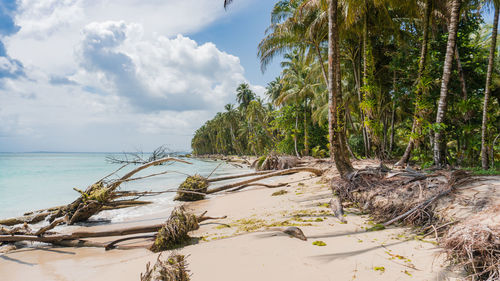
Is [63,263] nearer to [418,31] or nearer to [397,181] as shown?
[397,181]

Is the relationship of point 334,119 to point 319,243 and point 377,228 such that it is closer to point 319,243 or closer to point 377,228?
point 377,228

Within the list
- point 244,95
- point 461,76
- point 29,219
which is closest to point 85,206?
point 29,219

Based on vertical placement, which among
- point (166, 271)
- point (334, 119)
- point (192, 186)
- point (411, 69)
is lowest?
point (192, 186)

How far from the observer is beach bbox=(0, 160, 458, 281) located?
8.91 ft

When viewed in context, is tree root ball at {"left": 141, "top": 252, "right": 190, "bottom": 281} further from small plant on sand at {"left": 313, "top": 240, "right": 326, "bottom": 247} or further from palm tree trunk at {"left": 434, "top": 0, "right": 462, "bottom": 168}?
palm tree trunk at {"left": 434, "top": 0, "right": 462, "bottom": 168}

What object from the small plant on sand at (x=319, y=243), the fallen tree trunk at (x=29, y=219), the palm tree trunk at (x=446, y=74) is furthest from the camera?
the palm tree trunk at (x=446, y=74)

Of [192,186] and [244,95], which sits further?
[244,95]

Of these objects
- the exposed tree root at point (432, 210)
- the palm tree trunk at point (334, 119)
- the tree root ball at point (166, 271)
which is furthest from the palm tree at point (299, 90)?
the tree root ball at point (166, 271)

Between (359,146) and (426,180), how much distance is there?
15.2 meters

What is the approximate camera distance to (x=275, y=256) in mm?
3115

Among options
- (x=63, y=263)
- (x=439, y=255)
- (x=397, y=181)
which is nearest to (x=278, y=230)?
(x=439, y=255)

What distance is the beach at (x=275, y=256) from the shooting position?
2.72m

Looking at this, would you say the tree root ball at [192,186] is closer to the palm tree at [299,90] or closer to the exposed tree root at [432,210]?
the exposed tree root at [432,210]

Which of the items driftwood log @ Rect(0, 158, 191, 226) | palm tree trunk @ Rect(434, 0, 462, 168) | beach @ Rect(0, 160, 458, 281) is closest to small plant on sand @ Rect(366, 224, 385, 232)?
beach @ Rect(0, 160, 458, 281)
